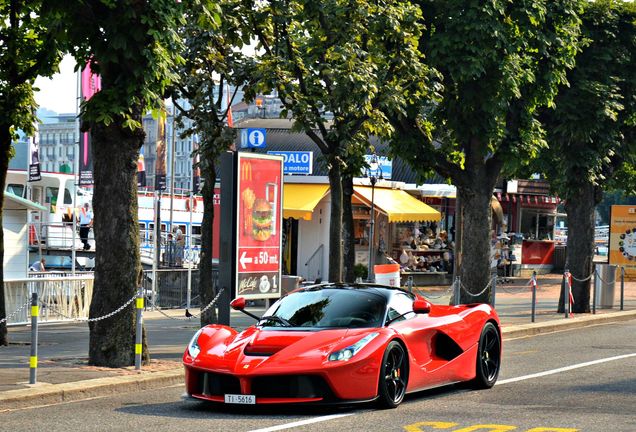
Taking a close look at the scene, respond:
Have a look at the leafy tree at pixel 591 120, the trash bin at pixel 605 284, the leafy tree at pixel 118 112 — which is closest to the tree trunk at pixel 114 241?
the leafy tree at pixel 118 112

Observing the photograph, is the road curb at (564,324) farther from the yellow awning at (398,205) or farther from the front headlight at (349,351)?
the yellow awning at (398,205)

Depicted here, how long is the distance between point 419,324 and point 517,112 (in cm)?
1478

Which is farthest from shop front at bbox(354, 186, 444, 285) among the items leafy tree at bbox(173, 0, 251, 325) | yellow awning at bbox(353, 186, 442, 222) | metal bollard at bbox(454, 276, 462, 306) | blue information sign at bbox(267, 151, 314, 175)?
leafy tree at bbox(173, 0, 251, 325)

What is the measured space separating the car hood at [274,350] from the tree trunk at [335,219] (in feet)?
34.3

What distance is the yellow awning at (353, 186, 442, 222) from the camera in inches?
1678

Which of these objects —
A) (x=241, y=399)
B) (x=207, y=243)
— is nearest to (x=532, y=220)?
(x=207, y=243)

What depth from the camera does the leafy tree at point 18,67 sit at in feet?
63.0

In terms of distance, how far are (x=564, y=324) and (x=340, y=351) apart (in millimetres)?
15949

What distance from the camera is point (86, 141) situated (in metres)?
36.2

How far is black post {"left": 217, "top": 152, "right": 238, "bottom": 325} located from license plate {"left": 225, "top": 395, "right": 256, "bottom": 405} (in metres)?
6.78

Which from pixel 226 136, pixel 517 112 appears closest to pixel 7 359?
pixel 226 136

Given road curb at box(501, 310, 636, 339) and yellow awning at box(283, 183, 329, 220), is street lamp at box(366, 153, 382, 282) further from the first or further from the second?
road curb at box(501, 310, 636, 339)

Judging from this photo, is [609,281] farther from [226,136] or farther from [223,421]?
[223,421]

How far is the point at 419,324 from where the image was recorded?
41.5ft
